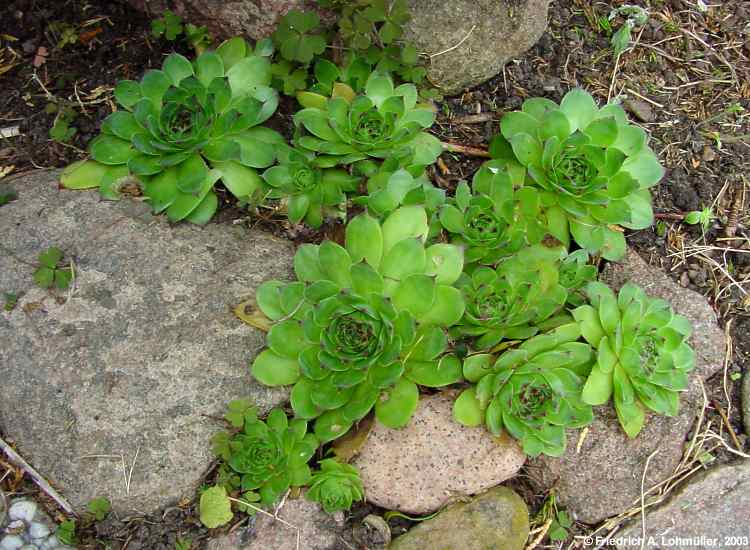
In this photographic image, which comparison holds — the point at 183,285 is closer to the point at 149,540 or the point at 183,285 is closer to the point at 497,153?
the point at 149,540

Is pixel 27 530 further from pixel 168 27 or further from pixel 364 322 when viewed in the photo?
pixel 168 27

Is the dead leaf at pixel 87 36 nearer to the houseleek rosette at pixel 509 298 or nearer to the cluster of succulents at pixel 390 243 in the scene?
the cluster of succulents at pixel 390 243

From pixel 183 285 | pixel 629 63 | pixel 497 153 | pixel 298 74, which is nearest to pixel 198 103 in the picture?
pixel 298 74

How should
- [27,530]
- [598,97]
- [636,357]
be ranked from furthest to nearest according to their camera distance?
[598,97], [636,357], [27,530]

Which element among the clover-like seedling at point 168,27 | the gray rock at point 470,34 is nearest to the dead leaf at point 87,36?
the clover-like seedling at point 168,27

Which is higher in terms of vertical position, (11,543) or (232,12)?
(232,12)

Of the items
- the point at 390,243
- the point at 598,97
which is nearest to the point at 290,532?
the point at 390,243

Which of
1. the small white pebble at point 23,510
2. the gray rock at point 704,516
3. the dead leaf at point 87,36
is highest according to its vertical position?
the dead leaf at point 87,36
